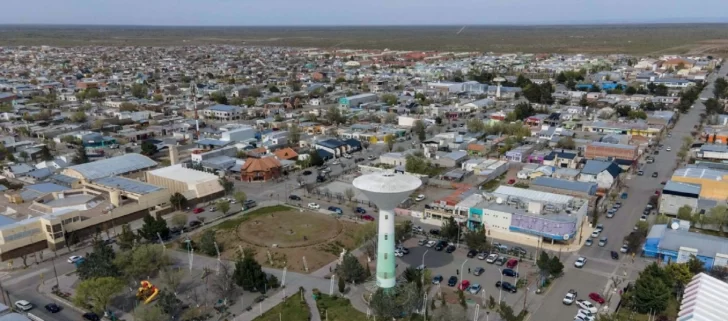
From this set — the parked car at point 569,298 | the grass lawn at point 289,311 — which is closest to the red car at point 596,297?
the parked car at point 569,298

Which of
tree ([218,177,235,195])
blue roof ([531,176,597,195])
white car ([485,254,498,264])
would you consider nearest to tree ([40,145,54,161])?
tree ([218,177,235,195])

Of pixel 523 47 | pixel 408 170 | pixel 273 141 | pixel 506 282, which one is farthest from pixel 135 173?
pixel 523 47

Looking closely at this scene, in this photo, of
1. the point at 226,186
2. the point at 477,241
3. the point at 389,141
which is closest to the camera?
the point at 477,241

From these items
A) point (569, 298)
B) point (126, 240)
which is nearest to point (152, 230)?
point (126, 240)

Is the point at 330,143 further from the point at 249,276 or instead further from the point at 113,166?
the point at 249,276

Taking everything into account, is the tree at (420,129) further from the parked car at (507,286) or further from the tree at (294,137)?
the parked car at (507,286)
